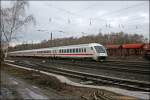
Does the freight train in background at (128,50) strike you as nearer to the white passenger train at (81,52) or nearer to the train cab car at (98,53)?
the white passenger train at (81,52)

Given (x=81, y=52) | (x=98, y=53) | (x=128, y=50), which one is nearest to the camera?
(x=98, y=53)

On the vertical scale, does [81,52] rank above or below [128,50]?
above

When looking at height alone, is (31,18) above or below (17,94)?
above

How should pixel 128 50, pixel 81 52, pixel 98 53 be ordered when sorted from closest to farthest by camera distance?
pixel 98 53 < pixel 81 52 < pixel 128 50

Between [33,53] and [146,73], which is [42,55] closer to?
[33,53]

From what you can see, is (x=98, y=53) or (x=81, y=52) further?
(x=81, y=52)

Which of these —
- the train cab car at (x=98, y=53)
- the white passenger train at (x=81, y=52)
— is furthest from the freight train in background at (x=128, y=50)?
the train cab car at (x=98, y=53)

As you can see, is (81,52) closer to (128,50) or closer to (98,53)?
(98,53)

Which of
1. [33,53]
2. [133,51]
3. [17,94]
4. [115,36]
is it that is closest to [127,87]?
[17,94]

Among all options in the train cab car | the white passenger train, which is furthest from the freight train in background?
the train cab car

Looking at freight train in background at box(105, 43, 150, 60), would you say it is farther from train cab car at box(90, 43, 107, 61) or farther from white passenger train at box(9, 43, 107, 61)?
train cab car at box(90, 43, 107, 61)

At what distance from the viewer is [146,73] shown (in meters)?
21.2

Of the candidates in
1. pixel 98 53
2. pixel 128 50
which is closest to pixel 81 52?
A: pixel 98 53

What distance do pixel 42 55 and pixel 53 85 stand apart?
48.0m
